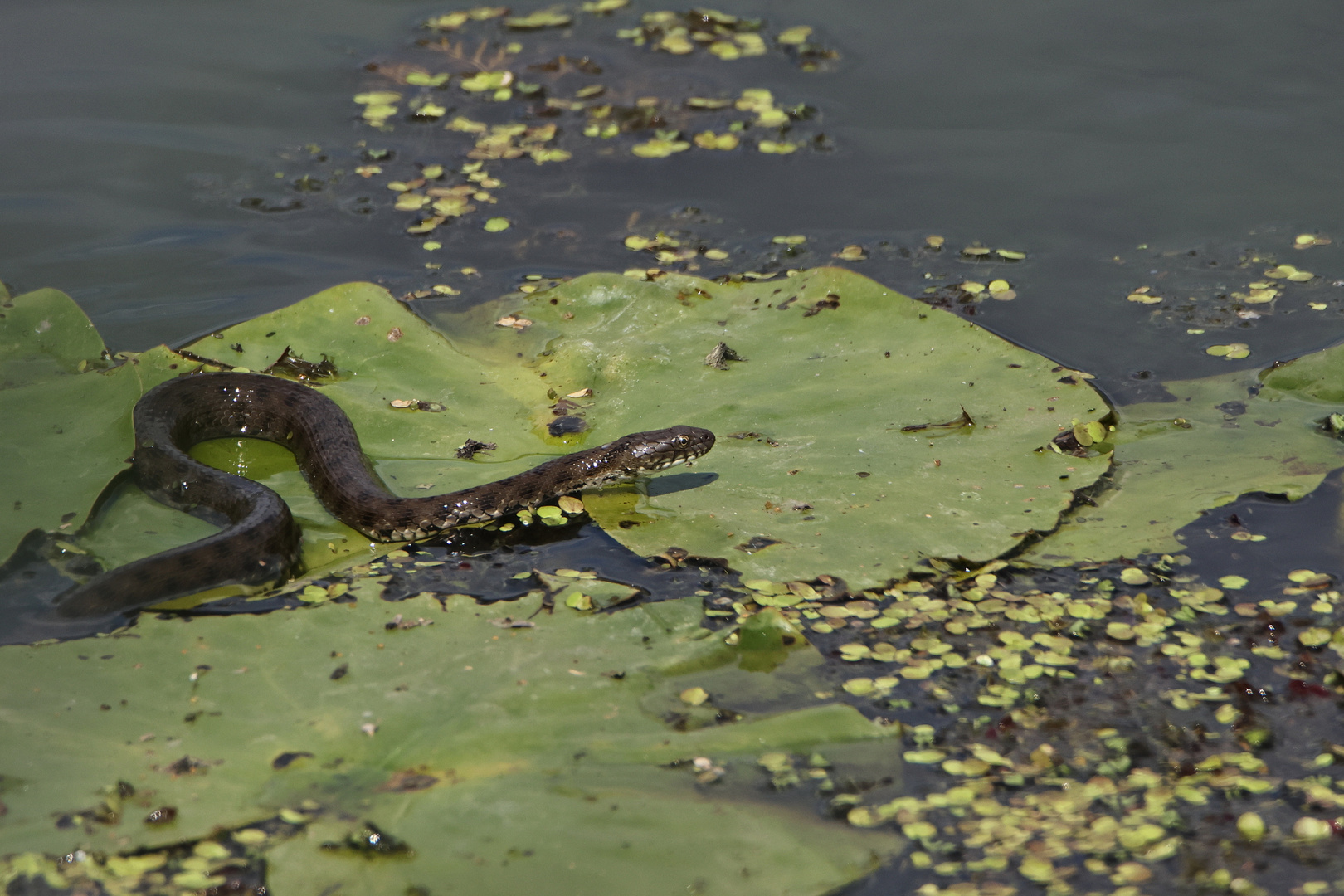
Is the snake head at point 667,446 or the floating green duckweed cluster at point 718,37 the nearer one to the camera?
the snake head at point 667,446

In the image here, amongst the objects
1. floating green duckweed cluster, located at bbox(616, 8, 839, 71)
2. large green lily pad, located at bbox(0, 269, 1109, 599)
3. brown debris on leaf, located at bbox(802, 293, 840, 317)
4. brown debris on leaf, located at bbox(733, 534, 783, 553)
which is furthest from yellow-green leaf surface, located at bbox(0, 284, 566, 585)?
floating green duckweed cluster, located at bbox(616, 8, 839, 71)

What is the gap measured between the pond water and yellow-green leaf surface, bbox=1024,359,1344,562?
14.2 inches

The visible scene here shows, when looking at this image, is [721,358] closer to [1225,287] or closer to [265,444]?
[265,444]

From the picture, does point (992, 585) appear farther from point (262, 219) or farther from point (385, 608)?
point (262, 219)

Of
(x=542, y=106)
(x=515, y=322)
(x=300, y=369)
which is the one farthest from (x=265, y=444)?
(x=542, y=106)

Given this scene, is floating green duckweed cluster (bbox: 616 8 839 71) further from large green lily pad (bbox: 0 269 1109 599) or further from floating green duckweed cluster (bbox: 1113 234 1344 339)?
large green lily pad (bbox: 0 269 1109 599)

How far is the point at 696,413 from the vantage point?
5.73 m

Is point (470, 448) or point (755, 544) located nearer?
point (755, 544)

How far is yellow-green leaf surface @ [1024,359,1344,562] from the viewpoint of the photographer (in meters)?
5.00

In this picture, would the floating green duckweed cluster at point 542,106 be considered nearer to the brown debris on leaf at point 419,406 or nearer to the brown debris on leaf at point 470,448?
the brown debris on leaf at point 419,406

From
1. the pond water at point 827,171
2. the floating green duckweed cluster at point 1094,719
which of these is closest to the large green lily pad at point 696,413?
the floating green duckweed cluster at point 1094,719

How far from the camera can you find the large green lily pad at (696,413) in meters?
5.02

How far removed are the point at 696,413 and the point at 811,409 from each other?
577 millimetres

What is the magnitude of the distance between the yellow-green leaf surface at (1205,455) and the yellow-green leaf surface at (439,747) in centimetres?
160
